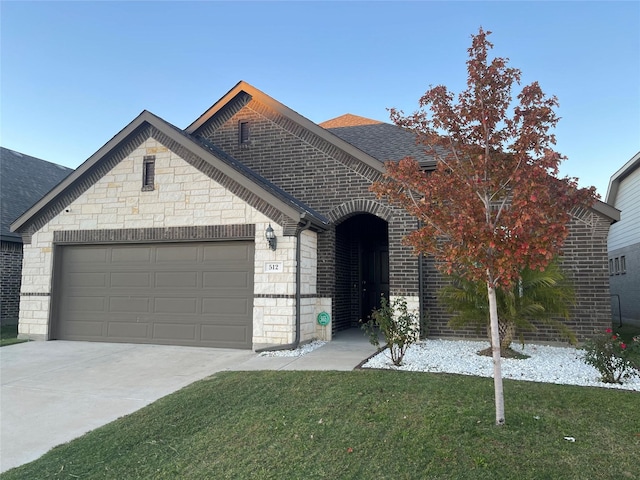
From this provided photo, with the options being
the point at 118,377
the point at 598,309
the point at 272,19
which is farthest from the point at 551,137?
the point at 272,19

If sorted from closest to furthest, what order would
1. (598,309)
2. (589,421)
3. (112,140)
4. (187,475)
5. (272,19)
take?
1. (187,475)
2. (589,421)
3. (598,309)
4. (112,140)
5. (272,19)

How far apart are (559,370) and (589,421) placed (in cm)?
276

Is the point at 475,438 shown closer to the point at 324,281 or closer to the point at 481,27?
the point at 481,27

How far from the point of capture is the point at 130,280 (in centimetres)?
1062

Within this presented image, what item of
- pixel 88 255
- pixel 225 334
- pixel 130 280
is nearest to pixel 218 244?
pixel 225 334

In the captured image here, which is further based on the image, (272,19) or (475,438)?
(272,19)

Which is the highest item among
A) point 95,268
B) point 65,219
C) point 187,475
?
point 65,219

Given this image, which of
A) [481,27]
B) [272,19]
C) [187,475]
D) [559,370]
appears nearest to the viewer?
[187,475]

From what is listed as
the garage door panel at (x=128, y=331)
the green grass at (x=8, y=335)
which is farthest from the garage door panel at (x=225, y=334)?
the green grass at (x=8, y=335)

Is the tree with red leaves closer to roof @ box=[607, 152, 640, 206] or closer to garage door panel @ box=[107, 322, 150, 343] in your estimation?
garage door panel @ box=[107, 322, 150, 343]

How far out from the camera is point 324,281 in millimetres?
10898

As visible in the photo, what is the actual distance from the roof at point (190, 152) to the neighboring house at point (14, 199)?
13.7 ft

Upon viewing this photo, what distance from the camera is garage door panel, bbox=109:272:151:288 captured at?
10500mm

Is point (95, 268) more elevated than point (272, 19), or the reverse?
point (272, 19)
